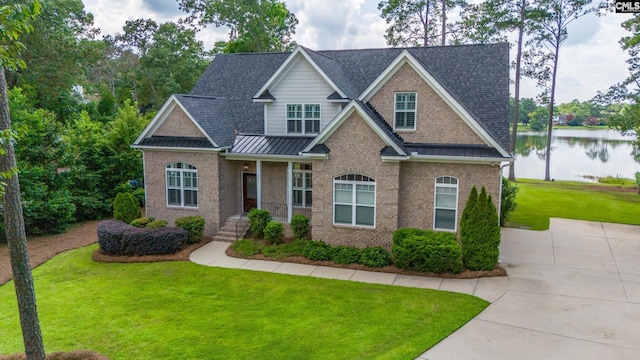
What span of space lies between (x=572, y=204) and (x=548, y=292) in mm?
15612

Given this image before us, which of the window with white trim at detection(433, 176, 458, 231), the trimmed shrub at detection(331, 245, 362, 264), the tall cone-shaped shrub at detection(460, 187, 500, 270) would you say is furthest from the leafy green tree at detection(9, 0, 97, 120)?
the tall cone-shaped shrub at detection(460, 187, 500, 270)

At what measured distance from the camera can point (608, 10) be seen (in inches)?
1288

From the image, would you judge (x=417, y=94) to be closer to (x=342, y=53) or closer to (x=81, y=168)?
(x=342, y=53)

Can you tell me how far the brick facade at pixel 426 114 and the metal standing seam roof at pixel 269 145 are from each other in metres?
3.95

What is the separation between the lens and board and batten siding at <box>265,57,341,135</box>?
1811 cm

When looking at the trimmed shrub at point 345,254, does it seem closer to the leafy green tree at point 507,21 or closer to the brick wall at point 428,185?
the brick wall at point 428,185

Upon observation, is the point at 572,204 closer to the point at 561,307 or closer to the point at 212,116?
the point at 561,307

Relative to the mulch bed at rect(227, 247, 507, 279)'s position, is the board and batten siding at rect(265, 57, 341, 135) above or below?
above

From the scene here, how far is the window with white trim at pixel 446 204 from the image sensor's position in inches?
611

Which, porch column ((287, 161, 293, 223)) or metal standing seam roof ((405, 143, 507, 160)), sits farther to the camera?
porch column ((287, 161, 293, 223))

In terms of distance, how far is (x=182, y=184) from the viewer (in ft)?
61.5

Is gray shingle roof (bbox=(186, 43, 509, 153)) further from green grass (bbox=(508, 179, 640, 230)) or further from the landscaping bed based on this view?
green grass (bbox=(508, 179, 640, 230))

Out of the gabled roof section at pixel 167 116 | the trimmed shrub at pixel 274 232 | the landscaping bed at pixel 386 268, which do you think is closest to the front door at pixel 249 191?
the gabled roof section at pixel 167 116

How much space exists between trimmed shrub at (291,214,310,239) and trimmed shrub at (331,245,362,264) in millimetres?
1807
